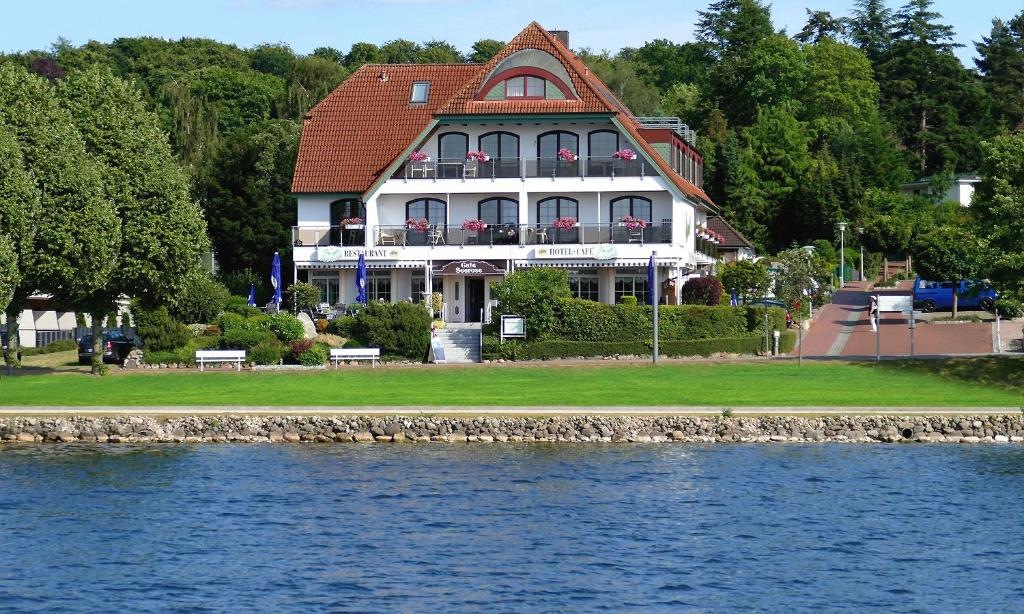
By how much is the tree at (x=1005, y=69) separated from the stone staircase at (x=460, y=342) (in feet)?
230

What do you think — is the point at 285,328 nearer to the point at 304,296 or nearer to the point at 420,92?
the point at 304,296

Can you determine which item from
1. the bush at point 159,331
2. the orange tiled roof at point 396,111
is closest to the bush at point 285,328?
the bush at point 159,331

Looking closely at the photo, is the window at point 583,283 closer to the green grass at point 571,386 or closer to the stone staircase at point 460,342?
the stone staircase at point 460,342

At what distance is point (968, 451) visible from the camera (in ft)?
140

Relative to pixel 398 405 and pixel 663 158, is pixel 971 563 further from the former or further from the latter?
pixel 663 158

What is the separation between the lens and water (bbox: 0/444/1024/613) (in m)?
28.2

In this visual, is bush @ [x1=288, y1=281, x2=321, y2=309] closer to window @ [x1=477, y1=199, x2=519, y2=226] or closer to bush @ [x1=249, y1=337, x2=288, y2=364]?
bush @ [x1=249, y1=337, x2=288, y2=364]

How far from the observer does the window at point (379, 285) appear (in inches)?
2908

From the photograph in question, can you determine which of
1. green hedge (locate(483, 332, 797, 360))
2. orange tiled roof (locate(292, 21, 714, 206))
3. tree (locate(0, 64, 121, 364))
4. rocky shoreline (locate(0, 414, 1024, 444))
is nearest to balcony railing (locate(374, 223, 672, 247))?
orange tiled roof (locate(292, 21, 714, 206))

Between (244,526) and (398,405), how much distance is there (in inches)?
548

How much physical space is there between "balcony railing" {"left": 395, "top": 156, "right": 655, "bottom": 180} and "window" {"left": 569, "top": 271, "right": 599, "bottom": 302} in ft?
14.3

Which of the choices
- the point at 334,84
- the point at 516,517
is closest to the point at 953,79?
the point at 334,84

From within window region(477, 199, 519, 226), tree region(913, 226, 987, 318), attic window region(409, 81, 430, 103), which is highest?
attic window region(409, 81, 430, 103)

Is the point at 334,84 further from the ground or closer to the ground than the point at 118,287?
further from the ground
